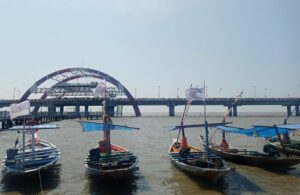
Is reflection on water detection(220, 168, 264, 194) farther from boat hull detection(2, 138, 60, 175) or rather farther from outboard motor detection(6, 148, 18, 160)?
outboard motor detection(6, 148, 18, 160)

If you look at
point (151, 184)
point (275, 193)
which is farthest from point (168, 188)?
point (275, 193)

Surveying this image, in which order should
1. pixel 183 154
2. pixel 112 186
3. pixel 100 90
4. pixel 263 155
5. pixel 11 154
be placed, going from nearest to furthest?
1. pixel 112 186
2. pixel 11 154
3. pixel 183 154
4. pixel 100 90
5. pixel 263 155

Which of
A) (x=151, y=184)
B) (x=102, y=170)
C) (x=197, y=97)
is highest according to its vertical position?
(x=197, y=97)

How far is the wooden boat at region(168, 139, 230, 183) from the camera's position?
15531 mm

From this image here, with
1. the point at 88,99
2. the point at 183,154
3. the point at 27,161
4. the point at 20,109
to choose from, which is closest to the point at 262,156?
the point at 183,154

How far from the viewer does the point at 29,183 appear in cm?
1686

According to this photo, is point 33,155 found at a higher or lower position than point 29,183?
higher

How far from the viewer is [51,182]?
1756cm

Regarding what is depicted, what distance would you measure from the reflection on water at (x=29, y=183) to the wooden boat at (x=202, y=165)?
718cm

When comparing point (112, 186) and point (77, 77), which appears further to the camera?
point (77, 77)

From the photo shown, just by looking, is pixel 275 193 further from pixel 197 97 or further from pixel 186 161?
pixel 197 97

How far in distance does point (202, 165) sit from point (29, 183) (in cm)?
935

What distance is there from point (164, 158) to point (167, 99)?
130 metres

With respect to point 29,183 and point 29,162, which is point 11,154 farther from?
point 29,183
